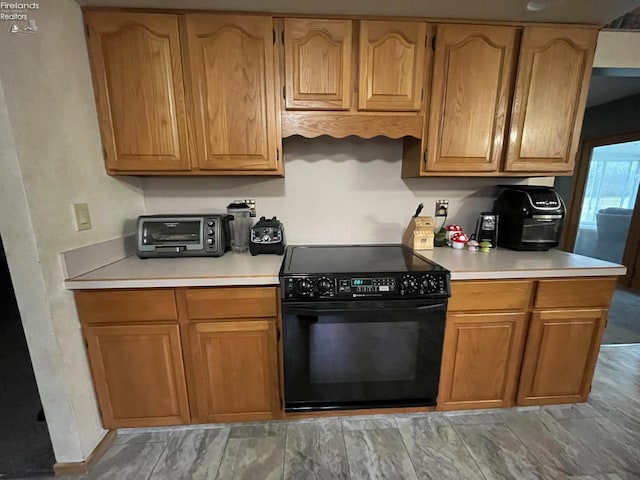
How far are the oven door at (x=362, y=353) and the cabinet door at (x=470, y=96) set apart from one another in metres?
0.88

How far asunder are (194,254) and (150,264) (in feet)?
0.74

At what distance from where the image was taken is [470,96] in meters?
1.53

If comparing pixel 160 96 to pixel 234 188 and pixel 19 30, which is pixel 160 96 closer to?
pixel 19 30

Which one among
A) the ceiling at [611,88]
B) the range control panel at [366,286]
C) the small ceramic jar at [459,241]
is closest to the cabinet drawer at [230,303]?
the range control panel at [366,286]

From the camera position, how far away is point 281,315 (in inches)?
52.9

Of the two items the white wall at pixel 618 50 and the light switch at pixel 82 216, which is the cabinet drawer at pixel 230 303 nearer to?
the light switch at pixel 82 216

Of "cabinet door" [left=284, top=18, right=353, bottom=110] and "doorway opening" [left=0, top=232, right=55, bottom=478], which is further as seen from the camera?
"cabinet door" [left=284, top=18, right=353, bottom=110]

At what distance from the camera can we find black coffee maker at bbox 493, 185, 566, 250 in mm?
1670

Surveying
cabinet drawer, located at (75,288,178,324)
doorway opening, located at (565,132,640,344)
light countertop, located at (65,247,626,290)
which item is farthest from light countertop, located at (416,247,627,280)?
doorway opening, located at (565,132,640,344)

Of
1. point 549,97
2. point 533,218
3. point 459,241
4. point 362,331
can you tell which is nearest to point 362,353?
point 362,331

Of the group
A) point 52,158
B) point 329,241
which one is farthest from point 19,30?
point 329,241

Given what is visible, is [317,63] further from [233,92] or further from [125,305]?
[125,305]

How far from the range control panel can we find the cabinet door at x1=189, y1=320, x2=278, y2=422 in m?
0.25

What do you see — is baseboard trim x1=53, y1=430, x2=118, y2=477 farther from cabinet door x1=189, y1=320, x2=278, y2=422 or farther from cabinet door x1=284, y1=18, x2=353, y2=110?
cabinet door x1=284, y1=18, x2=353, y2=110
